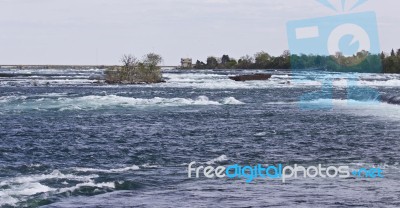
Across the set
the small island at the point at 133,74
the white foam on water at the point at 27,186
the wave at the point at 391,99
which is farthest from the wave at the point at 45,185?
the small island at the point at 133,74

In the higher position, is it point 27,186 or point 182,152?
point 27,186

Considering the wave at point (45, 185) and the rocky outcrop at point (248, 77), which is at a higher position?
the wave at point (45, 185)

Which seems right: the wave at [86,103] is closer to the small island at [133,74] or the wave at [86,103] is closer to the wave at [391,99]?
the wave at [391,99]

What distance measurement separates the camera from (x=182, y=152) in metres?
33.1

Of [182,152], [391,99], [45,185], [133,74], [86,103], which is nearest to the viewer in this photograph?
[45,185]

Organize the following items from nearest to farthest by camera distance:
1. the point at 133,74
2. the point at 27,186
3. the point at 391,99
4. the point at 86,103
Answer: the point at 27,186 < the point at 86,103 < the point at 391,99 < the point at 133,74

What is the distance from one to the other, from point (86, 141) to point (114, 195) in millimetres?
15406

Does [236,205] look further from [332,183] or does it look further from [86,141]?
[86,141]

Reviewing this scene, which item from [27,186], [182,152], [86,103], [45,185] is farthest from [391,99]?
[27,186]

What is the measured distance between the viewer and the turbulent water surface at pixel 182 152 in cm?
2225

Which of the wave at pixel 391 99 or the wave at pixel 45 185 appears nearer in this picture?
the wave at pixel 45 185

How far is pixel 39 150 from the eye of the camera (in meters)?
33.9

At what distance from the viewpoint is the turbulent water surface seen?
22.2 metres

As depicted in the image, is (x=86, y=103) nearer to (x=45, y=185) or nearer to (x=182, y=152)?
(x=182, y=152)
